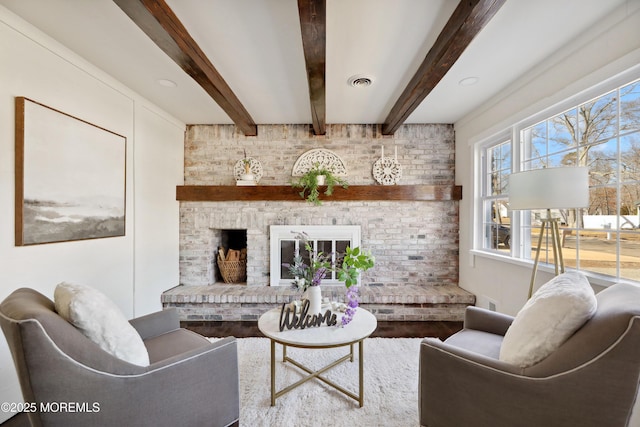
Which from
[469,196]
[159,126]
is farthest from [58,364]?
[469,196]

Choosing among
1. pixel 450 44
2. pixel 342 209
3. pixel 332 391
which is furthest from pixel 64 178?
pixel 450 44

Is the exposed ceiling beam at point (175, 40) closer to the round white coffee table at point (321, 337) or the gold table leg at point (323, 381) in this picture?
the round white coffee table at point (321, 337)

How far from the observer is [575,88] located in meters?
1.91

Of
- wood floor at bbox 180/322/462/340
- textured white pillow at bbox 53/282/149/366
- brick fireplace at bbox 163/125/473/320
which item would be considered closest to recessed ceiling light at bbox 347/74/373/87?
brick fireplace at bbox 163/125/473/320

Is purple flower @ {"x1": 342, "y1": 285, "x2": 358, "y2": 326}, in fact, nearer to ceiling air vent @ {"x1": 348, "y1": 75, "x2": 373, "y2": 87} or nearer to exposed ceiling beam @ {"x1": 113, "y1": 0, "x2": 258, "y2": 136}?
ceiling air vent @ {"x1": 348, "y1": 75, "x2": 373, "y2": 87}

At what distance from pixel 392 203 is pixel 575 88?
207cm

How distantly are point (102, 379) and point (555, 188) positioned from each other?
8.19 ft

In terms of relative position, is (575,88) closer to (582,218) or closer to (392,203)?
(582,218)

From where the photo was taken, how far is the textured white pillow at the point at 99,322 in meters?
1.14

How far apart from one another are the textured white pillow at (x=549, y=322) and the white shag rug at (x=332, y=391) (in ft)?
2.77

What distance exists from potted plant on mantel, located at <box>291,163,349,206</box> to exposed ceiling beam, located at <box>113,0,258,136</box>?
1.25 meters

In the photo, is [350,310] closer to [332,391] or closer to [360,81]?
[332,391]

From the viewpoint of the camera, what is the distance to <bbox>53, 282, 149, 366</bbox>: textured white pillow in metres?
1.14

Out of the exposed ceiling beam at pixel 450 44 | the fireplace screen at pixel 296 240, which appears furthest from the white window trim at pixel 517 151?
the fireplace screen at pixel 296 240
